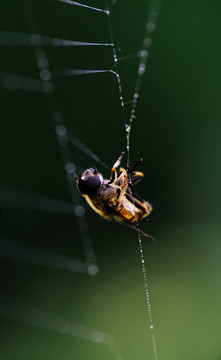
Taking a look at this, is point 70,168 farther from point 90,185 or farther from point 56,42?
point 90,185

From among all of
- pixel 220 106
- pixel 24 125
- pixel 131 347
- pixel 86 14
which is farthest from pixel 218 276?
pixel 86 14

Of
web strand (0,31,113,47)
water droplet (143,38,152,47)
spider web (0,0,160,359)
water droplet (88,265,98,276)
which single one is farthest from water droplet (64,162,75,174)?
water droplet (143,38,152,47)

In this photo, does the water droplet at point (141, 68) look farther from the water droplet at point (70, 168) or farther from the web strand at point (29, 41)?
the water droplet at point (70, 168)

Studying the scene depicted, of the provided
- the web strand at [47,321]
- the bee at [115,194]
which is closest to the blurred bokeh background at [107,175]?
the web strand at [47,321]

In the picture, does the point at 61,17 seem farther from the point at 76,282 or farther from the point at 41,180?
the point at 76,282

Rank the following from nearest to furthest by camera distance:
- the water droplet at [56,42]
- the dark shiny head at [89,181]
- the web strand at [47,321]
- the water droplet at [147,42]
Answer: the dark shiny head at [89,181] → the web strand at [47,321] → the water droplet at [56,42] → the water droplet at [147,42]

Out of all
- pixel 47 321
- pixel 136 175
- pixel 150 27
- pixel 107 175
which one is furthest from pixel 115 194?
pixel 150 27
